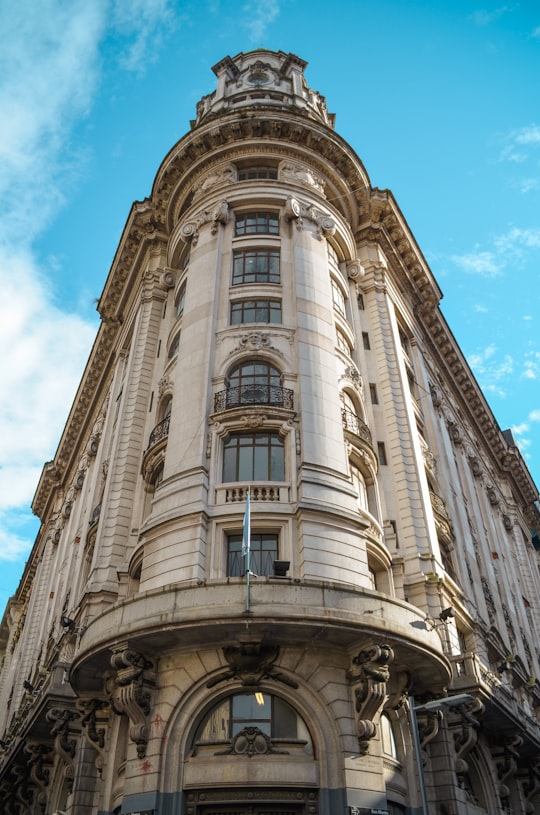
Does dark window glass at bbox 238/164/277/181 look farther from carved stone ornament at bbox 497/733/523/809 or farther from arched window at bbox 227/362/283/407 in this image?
carved stone ornament at bbox 497/733/523/809

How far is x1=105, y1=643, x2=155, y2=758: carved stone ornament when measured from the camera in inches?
781

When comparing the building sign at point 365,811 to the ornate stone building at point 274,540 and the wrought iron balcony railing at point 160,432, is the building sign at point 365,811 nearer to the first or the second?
the ornate stone building at point 274,540

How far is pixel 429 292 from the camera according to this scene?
164ft

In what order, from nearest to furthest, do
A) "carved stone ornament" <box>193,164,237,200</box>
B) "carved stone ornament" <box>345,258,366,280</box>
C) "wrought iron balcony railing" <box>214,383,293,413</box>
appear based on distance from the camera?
"wrought iron balcony railing" <box>214,383,293,413</box>, "carved stone ornament" <box>193,164,237,200</box>, "carved stone ornament" <box>345,258,366,280</box>

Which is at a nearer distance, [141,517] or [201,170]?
[141,517]

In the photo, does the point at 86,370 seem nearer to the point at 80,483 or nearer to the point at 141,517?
the point at 80,483

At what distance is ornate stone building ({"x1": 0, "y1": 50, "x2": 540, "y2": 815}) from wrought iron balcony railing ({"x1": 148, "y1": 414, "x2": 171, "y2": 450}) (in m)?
0.45

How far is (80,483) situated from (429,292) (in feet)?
93.7

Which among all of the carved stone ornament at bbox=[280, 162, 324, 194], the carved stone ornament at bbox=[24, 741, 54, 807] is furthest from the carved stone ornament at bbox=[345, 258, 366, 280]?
the carved stone ornament at bbox=[24, 741, 54, 807]

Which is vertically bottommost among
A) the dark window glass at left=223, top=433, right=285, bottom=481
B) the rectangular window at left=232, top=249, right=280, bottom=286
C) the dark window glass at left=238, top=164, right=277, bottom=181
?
the dark window glass at left=223, top=433, right=285, bottom=481

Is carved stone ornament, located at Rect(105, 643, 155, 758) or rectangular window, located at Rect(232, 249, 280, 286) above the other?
rectangular window, located at Rect(232, 249, 280, 286)

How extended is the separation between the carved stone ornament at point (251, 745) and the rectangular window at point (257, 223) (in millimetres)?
23602

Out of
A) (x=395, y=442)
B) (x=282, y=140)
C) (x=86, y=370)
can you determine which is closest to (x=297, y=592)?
(x=395, y=442)

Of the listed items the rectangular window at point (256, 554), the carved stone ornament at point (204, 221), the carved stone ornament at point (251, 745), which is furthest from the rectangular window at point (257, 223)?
the carved stone ornament at point (251, 745)
